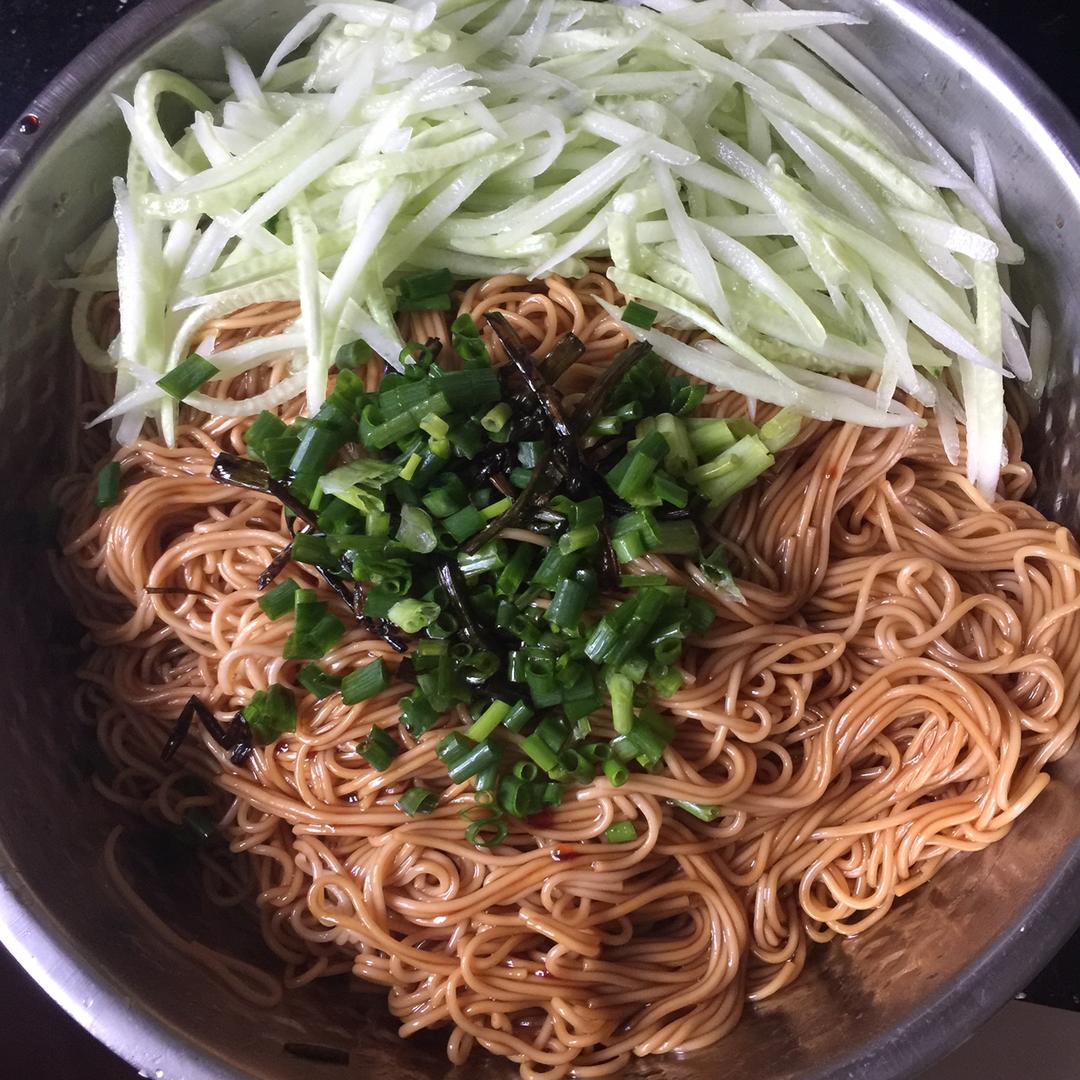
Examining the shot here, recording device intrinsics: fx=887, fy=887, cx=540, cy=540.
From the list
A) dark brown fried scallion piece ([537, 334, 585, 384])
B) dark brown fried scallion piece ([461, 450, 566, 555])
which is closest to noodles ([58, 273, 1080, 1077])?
dark brown fried scallion piece ([537, 334, 585, 384])

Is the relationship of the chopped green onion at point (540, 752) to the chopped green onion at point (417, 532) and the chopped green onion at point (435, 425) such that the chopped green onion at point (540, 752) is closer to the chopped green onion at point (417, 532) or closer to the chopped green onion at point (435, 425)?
the chopped green onion at point (417, 532)

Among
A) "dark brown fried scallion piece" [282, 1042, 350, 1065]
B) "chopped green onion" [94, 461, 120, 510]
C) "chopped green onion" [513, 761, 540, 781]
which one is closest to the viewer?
"dark brown fried scallion piece" [282, 1042, 350, 1065]

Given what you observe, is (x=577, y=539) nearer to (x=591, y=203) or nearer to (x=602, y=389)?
(x=602, y=389)

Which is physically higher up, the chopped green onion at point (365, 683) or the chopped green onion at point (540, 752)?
the chopped green onion at point (365, 683)

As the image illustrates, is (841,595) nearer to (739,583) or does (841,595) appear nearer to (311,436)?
(739,583)

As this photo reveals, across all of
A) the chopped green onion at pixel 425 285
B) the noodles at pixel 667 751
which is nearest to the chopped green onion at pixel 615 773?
the noodles at pixel 667 751

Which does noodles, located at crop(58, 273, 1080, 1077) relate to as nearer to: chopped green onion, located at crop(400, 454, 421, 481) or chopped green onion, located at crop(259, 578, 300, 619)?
chopped green onion, located at crop(259, 578, 300, 619)

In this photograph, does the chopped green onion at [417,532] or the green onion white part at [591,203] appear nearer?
the chopped green onion at [417,532]
